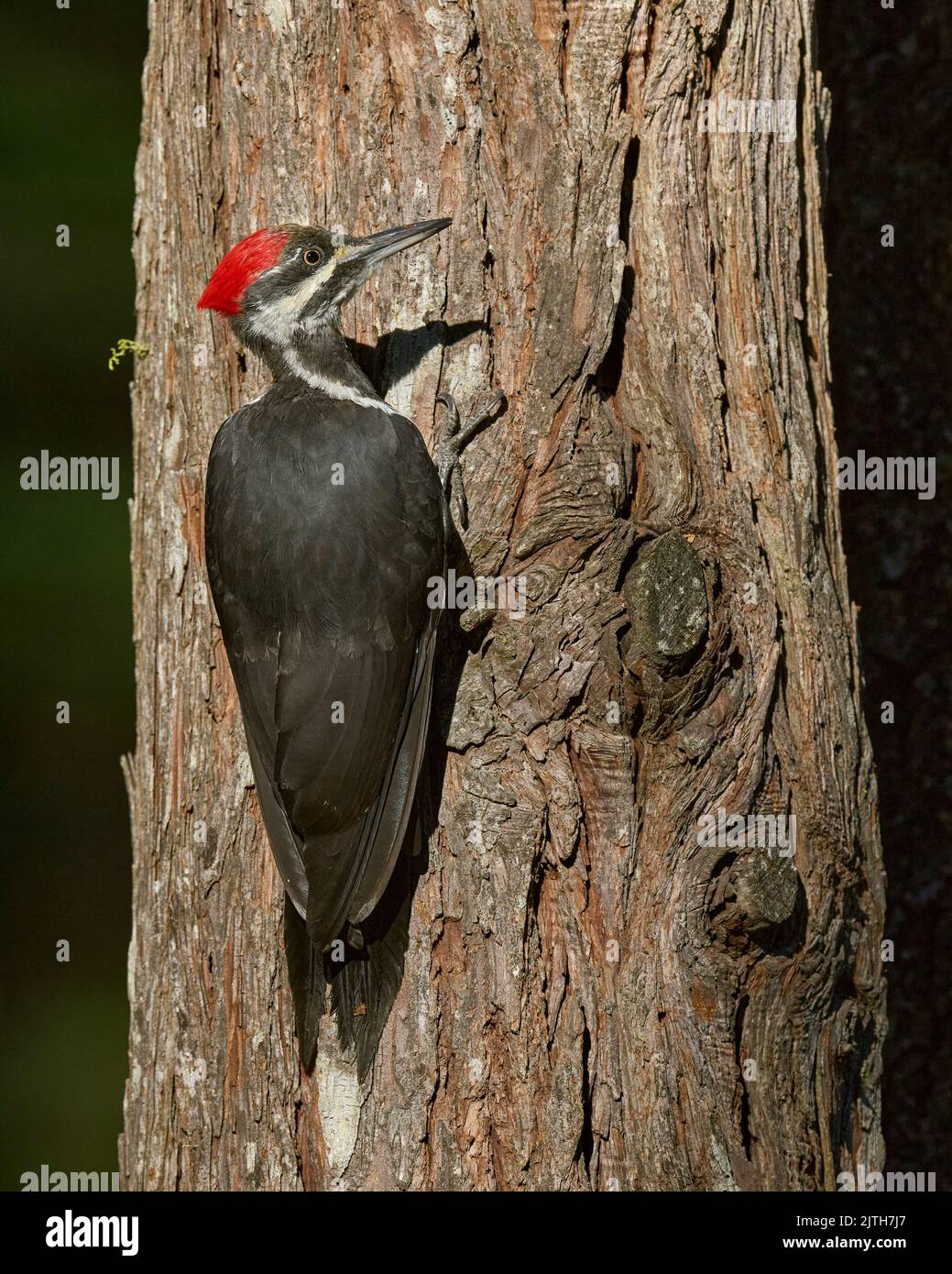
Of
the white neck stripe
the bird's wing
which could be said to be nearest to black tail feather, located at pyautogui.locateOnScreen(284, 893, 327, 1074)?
the bird's wing

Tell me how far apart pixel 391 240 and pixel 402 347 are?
0.24 m

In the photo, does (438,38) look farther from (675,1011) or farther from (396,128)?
(675,1011)

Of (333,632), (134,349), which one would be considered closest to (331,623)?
(333,632)

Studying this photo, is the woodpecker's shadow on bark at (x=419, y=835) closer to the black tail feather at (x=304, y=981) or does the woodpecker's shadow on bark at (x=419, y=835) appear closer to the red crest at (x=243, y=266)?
the black tail feather at (x=304, y=981)

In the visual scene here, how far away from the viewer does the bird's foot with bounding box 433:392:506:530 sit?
269 centimetres

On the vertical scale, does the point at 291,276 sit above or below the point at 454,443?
above

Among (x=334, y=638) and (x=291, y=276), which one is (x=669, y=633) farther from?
(x=291, y=276)

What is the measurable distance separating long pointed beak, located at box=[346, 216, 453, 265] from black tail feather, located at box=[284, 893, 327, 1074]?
1.41 meters

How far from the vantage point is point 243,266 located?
108 inches

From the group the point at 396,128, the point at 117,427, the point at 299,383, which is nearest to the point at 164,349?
the point at 299,383

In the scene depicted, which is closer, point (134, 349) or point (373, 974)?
point (373, 974)

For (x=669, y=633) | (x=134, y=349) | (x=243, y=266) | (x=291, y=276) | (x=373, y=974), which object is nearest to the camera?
(x=669, y=633)

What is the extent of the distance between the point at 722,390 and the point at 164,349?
1.30 m

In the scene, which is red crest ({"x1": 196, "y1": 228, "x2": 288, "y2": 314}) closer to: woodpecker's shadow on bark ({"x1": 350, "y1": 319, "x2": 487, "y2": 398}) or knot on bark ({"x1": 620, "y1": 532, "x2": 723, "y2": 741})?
woodpecker's shadow on bark ({"x1": 350, "y1": 319, "x2": 487, "y2": 398})
